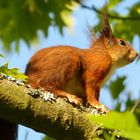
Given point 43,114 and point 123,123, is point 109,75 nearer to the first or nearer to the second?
point 43,114

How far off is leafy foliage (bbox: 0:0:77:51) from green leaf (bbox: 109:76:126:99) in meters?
1.55

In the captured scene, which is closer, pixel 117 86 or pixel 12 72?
pixel 12 72

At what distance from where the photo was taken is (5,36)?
636 cm

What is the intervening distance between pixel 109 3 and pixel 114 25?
1.47 ft

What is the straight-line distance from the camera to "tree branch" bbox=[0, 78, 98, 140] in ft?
8.19

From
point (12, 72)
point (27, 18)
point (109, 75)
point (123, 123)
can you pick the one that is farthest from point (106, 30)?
point (123, 123)

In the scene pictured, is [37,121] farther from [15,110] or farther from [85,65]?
[85,65]

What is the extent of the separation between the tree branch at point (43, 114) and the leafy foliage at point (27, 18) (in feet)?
11.3

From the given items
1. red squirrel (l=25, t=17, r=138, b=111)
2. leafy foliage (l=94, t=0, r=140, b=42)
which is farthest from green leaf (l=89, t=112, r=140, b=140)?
leafy foliage (l=94, t=0, r=140, b=42)

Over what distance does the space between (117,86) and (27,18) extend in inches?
70.8

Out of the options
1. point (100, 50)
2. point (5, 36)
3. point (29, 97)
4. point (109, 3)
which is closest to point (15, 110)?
point (29, 97)

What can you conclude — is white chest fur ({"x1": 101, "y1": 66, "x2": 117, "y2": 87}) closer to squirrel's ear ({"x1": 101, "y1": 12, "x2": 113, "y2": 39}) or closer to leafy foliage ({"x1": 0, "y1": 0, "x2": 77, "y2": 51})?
squirrel's ear ({"x1": 101, "y1": 12, "x2": 113, "y2": 39})

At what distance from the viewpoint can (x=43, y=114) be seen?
2.59 meters

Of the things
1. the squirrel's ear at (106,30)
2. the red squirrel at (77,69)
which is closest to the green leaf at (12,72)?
the red squirrel at (77,69)
